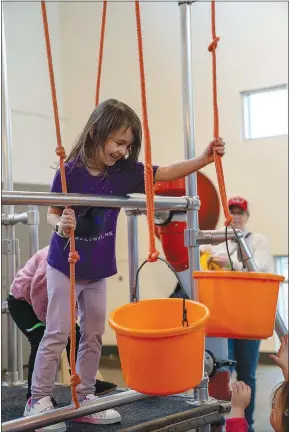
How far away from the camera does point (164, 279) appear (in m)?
6.49

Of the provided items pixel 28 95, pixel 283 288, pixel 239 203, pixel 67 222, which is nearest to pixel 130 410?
pixel 67 222

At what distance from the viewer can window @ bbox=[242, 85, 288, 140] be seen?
19.9ft

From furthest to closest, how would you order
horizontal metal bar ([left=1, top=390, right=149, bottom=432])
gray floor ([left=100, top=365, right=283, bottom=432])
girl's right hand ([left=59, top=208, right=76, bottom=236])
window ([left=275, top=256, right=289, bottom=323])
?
window ([left=275, top=256, right=289, bottom=323]) → gray floor ([left=100, top=365, right=283, bottom=432]) → girl's right hand ([left=59, top=208, right=76, bottom=236]) → horizontal metal bar ([left=1, top=390, right=149, bottom=432])

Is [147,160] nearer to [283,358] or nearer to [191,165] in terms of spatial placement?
[191,165]

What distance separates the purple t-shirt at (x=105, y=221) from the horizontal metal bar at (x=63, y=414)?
1.41 ft

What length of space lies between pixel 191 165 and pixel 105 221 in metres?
0.36

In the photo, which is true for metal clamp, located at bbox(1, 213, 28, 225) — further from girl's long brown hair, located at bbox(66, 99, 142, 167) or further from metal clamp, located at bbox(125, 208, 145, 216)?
girl's long brown hair, located at bbox(66, 99, 142, 167)

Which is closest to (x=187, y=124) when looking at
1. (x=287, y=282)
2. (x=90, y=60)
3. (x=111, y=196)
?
(x=111, y=196)

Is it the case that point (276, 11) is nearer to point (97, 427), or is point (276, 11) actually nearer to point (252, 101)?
point (252, 101)

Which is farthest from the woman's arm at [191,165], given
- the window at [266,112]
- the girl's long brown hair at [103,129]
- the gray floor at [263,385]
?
the window at [266,112]

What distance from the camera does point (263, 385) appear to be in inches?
207

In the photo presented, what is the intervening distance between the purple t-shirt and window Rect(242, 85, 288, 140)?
4.20 metres

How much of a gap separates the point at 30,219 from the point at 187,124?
1121 mm

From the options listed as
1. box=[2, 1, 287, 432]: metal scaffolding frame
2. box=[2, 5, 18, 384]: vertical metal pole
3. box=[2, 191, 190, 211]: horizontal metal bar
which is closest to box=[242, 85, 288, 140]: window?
box=[2, 5, 18, 384]: vertical metal pole
